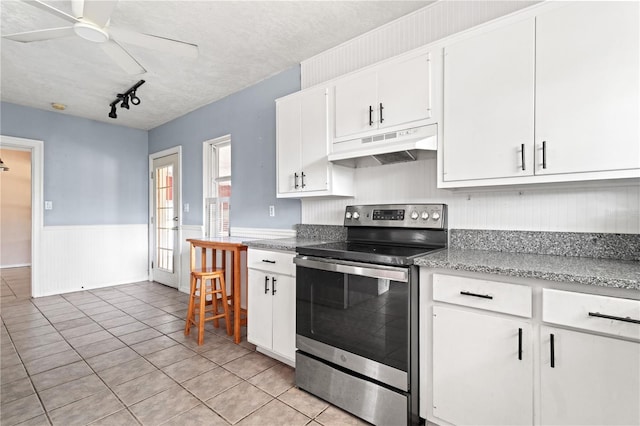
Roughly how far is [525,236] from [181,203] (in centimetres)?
429

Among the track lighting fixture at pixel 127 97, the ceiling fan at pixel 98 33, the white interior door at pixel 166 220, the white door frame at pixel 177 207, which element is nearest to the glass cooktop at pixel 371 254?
the ceiling fan at pixel 98 33

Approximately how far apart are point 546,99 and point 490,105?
0.80ft

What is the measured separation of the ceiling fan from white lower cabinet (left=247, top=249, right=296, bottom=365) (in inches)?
61.8

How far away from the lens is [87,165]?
4.78 metres

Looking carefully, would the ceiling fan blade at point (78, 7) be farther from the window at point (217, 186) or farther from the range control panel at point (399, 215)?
the window at point (217, 186)

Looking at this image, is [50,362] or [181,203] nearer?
[50,362]

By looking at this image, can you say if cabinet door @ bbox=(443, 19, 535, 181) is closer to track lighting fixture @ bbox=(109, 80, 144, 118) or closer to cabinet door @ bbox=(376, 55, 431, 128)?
cabinet door @ bbox=(376, 55, 431, 128)

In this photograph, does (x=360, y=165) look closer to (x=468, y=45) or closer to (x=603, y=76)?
(x=468, y=45)

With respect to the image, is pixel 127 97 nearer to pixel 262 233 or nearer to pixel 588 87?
pixel 262 233

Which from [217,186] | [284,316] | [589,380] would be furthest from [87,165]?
[589,380]

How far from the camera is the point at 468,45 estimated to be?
175cm

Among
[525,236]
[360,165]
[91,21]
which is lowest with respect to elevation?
[525,236]

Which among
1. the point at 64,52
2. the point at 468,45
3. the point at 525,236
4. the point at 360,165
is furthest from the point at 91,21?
the point at 525,236

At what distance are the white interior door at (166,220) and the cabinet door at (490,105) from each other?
4.04 m
